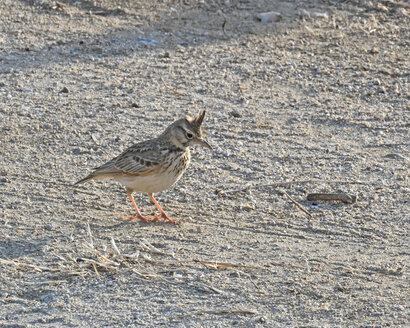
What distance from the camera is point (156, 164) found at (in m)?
7.77

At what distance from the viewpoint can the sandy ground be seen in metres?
6.49

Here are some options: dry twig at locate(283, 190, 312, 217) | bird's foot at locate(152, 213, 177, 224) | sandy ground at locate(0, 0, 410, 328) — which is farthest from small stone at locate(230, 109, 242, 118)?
bird's foot at locate(152, 213, 177, 224)

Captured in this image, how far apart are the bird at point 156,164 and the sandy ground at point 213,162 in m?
0.31

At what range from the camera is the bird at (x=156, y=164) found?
7773mm

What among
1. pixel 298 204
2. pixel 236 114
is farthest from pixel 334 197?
pixel 236 114

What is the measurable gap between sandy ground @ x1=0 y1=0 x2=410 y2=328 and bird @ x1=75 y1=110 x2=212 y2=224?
0.31 m

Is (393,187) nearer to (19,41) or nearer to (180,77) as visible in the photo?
(180,77)

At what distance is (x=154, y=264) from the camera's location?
6.88m

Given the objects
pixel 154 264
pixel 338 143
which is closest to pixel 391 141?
pixel 338 143

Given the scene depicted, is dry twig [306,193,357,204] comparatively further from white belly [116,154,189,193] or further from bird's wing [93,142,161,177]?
bird's wing [93,142,161,177]

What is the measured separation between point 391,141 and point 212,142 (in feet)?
6.32

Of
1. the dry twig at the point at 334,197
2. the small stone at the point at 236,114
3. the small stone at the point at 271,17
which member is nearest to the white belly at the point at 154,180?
the dry twig at the point at 334,197

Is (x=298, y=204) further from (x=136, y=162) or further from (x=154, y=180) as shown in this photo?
(x=136, y=162)

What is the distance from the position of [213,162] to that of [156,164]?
136 centimetres
